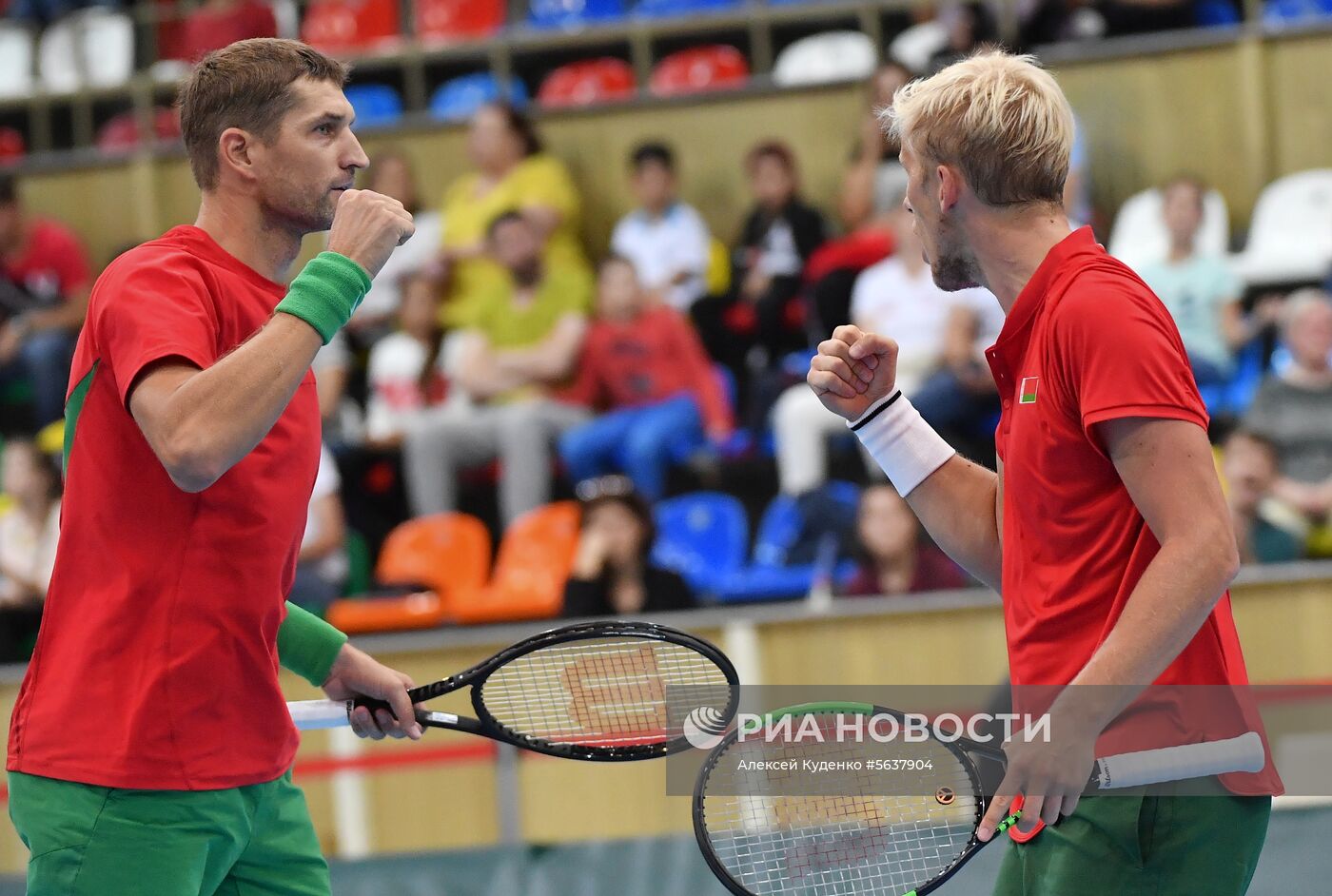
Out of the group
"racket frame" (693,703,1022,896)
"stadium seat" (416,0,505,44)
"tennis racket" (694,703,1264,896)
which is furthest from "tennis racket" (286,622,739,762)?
"stadium seat" (416,0,505,44)

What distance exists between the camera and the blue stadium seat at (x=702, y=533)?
24.3 ft

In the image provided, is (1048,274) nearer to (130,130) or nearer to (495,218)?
(495,218)

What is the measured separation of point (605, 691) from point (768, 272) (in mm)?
5183

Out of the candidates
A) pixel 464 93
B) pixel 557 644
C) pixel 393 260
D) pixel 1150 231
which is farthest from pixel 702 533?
pixel 557 644

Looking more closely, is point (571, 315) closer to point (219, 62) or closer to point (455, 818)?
point (455, 818)

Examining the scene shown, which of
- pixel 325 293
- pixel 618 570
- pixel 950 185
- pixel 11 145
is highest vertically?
pixel 11 145

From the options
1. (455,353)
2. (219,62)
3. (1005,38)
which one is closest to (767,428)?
(455,353)

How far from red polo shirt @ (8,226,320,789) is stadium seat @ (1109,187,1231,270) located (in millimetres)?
5901

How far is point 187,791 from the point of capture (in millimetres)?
2496

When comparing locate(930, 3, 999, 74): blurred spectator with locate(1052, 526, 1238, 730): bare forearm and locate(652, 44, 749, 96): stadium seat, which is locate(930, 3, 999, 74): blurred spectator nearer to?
locate(652, 44, 749, 96): stadium seat

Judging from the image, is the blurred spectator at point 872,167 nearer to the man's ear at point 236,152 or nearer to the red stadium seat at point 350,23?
the red stadium seat at point 350,23

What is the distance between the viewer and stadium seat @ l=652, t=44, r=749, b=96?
952cm

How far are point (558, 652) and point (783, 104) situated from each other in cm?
619

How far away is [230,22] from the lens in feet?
33.1
